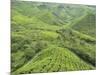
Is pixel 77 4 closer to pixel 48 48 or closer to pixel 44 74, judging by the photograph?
pixel 48 48

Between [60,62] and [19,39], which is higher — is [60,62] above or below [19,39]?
below

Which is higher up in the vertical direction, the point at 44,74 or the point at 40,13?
the point at 40,13

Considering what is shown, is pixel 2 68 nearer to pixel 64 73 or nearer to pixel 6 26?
pixel 6 26

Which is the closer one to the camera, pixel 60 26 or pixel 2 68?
pixel 2 68

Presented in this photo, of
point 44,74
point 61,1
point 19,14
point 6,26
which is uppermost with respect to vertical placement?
point 61,1

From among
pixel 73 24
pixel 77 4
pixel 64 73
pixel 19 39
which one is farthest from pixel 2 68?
pixel 77 4

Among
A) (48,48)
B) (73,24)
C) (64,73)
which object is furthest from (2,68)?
(73,24)
